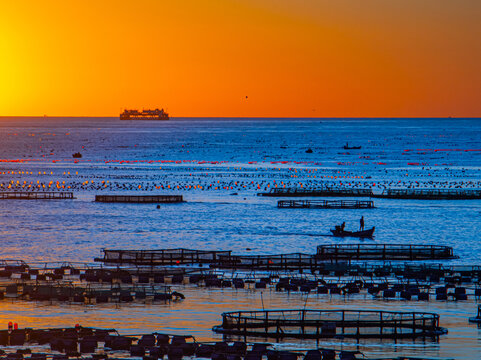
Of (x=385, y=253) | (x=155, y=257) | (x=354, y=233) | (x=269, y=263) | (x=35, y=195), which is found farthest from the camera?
(x=35, y=195)

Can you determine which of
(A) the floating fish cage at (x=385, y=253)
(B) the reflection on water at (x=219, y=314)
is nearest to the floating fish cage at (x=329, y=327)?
(B) the reflection on water at (x=219, y=314)

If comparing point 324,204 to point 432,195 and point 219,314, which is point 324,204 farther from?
point 219,314

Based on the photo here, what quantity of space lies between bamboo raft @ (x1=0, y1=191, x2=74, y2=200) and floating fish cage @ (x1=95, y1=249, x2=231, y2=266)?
5334 cm

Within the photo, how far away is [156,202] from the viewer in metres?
111

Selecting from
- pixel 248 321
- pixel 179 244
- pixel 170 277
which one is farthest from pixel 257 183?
pixel 248 321

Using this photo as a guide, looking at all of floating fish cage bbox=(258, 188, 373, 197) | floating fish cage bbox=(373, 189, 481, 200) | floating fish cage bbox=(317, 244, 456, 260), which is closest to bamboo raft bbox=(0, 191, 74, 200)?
floating fish cage bbox=(258, 188, 373, 197)

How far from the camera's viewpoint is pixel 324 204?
10500 cm

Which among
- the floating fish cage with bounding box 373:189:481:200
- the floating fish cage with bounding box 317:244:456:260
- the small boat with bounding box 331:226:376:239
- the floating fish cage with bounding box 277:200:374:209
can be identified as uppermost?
the floating fish cage with bounding box 373:189:481:200

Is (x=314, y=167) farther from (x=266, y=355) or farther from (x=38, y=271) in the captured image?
(x=266, y=355)

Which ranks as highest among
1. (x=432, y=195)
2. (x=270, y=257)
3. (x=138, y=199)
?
(x=432, y=195)

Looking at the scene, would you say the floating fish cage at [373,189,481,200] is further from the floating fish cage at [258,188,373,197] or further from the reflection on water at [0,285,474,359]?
the reflection on water at [0,285,474,359]

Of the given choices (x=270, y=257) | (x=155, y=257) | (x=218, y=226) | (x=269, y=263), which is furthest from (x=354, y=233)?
(x=155, y=257)

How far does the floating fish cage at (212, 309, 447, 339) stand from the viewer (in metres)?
36.7

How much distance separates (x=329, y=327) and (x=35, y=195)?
8689cm
